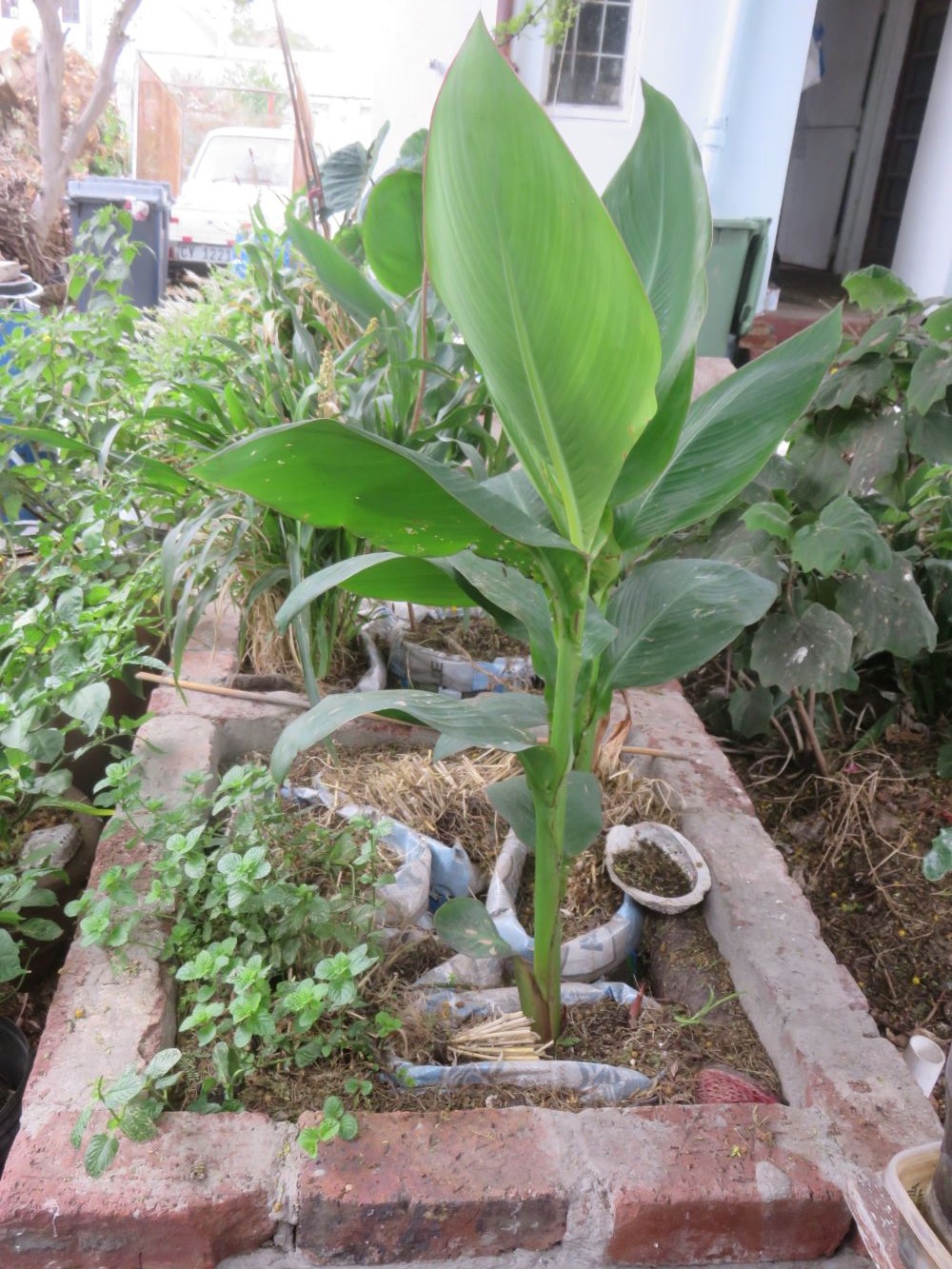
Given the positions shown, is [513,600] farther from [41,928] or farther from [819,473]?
[819,473]

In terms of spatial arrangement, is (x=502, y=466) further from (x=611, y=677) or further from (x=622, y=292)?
(x=622, y=292)

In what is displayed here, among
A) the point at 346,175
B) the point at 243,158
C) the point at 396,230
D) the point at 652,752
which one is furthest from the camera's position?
the point at 243,158

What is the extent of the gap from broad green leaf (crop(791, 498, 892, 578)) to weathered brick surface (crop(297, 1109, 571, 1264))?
3.43 ft

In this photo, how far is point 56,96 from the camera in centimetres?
823

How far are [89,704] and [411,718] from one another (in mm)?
557

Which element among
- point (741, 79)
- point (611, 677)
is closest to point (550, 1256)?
point (611, 677)

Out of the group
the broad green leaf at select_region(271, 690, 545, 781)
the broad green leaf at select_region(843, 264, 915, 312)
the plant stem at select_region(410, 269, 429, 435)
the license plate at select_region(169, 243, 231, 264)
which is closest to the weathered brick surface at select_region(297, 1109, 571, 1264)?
the broad green leaf at select_region(271, 690, 545, 781)

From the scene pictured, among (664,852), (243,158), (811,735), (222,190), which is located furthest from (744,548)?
(243,158)

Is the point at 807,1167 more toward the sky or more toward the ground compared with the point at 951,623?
more toward the ground

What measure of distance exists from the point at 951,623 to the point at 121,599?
71.3 inches

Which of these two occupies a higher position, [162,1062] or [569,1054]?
[162,1062]

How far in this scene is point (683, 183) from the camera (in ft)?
3.90

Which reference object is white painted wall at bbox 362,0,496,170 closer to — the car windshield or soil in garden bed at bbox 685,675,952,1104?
the car windshield

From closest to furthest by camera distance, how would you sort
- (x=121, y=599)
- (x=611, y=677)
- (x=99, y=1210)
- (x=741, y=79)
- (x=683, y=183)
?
(x=99, y=1210)
(x=683, y=183)
(x=611, y=677)
(x=121, y=599)
(x=741, y=79)
